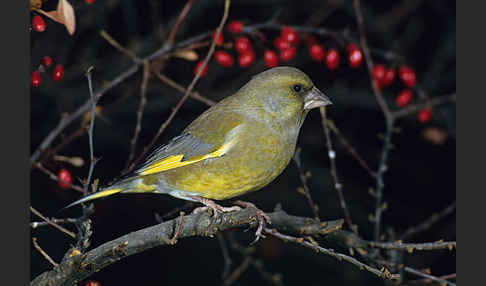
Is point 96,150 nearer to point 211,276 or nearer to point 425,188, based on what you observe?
point 211,276

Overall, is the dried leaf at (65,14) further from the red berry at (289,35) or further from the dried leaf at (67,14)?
the red berry at (289,35)

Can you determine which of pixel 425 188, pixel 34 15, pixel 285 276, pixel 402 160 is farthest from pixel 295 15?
pixel 34 15

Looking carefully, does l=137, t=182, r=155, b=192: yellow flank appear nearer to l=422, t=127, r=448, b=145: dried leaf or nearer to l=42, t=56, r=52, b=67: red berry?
l=42, t=56, r=52, b=67: red berry

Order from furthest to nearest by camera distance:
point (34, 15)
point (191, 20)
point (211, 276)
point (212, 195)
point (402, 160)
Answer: point (402, 160) < point (211, 276) < point (191, 20) < point (212, 195) < point (34, 15)

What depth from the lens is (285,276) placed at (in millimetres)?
4984

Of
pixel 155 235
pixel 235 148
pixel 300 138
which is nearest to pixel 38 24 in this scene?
pixel 155 235

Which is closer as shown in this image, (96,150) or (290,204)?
(96,150)

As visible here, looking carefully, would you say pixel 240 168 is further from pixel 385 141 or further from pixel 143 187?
pixel 385 141

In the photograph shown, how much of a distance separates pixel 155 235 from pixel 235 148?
0.79 m

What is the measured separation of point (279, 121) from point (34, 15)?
4.09 ft

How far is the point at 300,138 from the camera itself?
4.91m

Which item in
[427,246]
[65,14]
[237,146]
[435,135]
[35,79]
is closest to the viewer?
[65,14]

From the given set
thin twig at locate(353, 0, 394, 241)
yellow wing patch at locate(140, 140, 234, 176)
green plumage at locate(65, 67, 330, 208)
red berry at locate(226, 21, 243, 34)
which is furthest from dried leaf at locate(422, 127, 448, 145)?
yellow wing patch at locate(140, 140, 234, 176)

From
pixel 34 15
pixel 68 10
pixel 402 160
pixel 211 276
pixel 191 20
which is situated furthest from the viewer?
pixel 402 160
